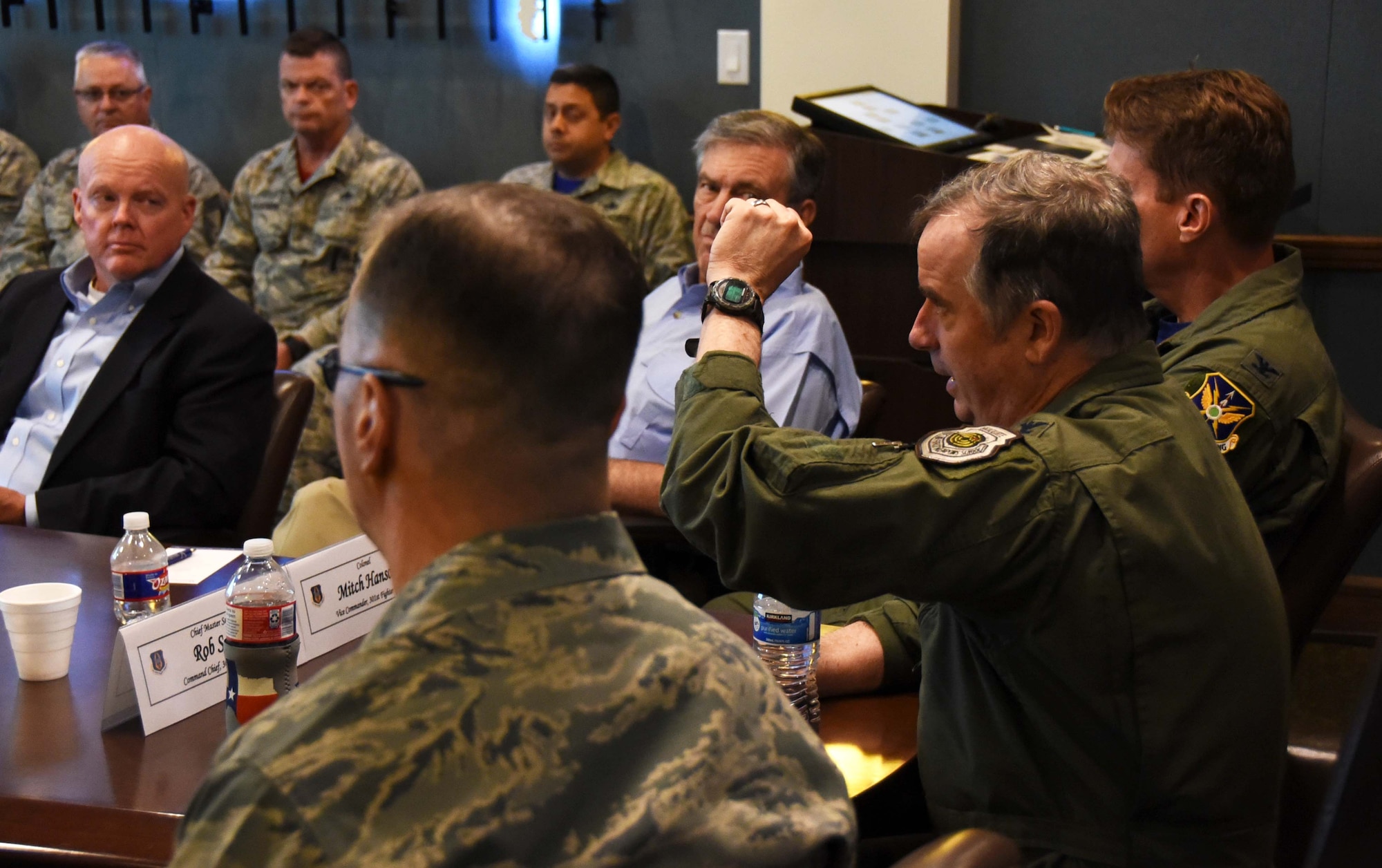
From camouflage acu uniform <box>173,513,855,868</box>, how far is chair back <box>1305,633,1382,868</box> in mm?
287

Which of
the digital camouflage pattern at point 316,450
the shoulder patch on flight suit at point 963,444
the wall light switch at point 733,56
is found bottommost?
the digital camouflage pattern at point 316,450

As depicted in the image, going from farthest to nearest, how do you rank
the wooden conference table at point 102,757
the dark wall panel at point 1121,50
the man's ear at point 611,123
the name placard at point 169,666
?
the man's ear at point 611,123 → the dark wall panel at point 1121,50 → the name placard at point 169,666 → the wooden conference table at point 102,757

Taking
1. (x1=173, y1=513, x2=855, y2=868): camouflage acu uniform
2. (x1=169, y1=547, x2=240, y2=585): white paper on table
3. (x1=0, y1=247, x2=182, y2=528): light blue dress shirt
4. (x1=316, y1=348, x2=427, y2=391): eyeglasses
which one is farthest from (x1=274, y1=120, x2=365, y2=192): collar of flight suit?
(x1=173, y1=513, x2=855, y2=868): camouflage acu uniform

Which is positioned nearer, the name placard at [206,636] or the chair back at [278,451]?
the name placard at [206,636]

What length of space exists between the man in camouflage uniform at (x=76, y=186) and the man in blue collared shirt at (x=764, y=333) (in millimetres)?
2741

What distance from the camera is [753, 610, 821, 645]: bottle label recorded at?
1400mm

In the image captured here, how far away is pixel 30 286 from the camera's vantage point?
2.76 meters

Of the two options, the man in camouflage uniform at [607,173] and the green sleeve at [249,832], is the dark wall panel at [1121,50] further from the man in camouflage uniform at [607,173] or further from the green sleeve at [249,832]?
the green sleeve at [249,832]

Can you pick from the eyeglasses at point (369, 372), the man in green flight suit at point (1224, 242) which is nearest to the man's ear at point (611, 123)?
the man in green flight suit at point (1224, 242)

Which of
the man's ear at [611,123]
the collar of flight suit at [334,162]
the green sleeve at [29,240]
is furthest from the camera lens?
the green sleeve at [29,240]

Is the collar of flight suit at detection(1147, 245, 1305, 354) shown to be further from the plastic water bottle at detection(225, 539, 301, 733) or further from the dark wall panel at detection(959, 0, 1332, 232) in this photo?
the dark wall panel at detection(959, 0, 1332, 232)

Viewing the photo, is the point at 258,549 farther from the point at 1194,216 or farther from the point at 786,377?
the point at 1194,216

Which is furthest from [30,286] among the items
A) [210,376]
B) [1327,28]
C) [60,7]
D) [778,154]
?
[1327,28]

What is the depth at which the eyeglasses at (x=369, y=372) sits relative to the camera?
84cm
